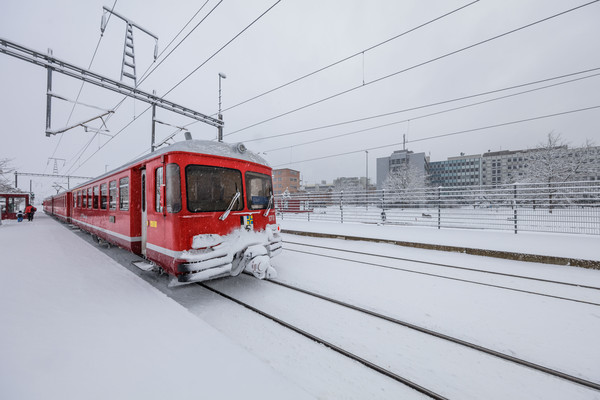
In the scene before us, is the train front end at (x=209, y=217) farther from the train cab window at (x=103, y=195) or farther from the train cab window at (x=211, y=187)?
the train cab window at (x=103, y=195)

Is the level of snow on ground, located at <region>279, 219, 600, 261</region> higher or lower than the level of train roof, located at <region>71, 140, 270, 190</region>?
lower

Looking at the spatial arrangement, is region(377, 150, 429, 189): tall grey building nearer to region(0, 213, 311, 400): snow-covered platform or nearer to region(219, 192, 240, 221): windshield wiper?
region(219, 192, 240, 221): windshield wiper

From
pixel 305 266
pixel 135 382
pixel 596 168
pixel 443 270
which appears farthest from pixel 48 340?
pixel 596 168

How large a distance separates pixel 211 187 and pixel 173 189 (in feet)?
2.08

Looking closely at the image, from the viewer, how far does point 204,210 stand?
420cm

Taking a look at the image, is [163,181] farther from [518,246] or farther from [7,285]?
[518,246]

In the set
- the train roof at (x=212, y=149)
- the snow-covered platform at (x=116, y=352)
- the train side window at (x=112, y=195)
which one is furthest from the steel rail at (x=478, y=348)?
the train side window at (x=112, y=195)

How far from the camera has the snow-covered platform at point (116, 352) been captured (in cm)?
197

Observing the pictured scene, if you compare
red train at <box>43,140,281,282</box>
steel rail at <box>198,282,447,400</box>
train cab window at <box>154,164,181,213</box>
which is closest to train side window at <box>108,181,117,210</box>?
red train at <box>43,140,281,282</box>

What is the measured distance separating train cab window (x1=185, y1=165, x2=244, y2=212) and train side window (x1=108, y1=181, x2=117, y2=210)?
4.43m

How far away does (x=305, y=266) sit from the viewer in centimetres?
591

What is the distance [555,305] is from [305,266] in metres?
4.50

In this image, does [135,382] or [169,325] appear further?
[169,325]

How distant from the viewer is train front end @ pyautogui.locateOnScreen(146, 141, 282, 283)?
3918 millimetres
